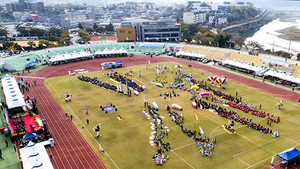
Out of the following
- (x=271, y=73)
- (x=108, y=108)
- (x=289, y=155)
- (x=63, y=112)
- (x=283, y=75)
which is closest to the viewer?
(x=289, y=155)

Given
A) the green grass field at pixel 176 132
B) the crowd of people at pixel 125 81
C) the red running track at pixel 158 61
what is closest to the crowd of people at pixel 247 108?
the green grass field at pixel 176 132

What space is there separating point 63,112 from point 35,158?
54.0 feet

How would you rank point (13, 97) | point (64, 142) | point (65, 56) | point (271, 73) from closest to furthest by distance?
point (64, 142) → point (13, 97) → point (271, 73) → point (65, 56)

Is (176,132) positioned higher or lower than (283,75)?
lower

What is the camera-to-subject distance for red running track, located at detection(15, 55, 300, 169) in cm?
2698

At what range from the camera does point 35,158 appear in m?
23.3

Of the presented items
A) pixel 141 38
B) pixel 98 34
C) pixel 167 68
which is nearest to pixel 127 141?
pixel 167 68

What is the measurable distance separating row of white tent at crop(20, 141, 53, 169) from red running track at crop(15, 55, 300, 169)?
7.63 ft

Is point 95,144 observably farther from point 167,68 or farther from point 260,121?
point 167,68

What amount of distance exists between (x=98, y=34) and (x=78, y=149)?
465 feet

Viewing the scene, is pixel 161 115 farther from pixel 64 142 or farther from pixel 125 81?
pixel 125 81

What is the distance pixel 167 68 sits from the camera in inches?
2638

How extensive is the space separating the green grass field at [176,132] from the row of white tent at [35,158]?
6.32 m

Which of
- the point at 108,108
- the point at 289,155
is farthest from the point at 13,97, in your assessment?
the point at 289,155
